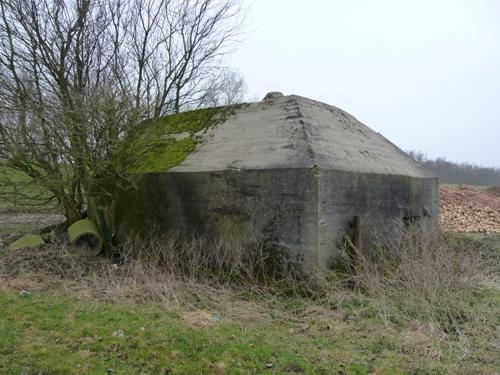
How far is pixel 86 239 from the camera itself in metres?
Answer: 7.83

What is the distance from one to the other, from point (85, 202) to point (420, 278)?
693cm

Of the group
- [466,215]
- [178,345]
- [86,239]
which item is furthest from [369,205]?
[466,215]

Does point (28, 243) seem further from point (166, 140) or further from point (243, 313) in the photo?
point (243, 313)

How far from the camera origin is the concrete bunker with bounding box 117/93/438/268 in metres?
5.56

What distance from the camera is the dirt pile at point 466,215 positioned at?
12.6m

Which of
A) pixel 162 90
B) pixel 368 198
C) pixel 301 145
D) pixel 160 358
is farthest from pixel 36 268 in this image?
pixel 162 90

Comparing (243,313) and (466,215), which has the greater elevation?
(466,215)

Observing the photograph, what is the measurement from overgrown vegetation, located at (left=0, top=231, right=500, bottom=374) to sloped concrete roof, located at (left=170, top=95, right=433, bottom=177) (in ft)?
4.10

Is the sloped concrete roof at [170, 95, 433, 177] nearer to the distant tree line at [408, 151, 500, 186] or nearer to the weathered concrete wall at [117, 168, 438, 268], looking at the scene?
the weathered concrete wall at [117, 168, 438, 268]

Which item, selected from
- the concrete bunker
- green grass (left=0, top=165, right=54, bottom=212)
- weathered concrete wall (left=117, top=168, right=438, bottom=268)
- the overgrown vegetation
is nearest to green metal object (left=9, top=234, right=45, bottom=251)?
green grass (left=0, top=165, right=54, bottom=212)

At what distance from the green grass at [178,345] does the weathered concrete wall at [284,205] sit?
→ 1.39 m

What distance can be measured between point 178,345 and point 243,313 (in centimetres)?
120

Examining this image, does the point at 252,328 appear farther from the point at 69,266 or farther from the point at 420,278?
the point at 69,266

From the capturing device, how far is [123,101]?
22.5 feet
